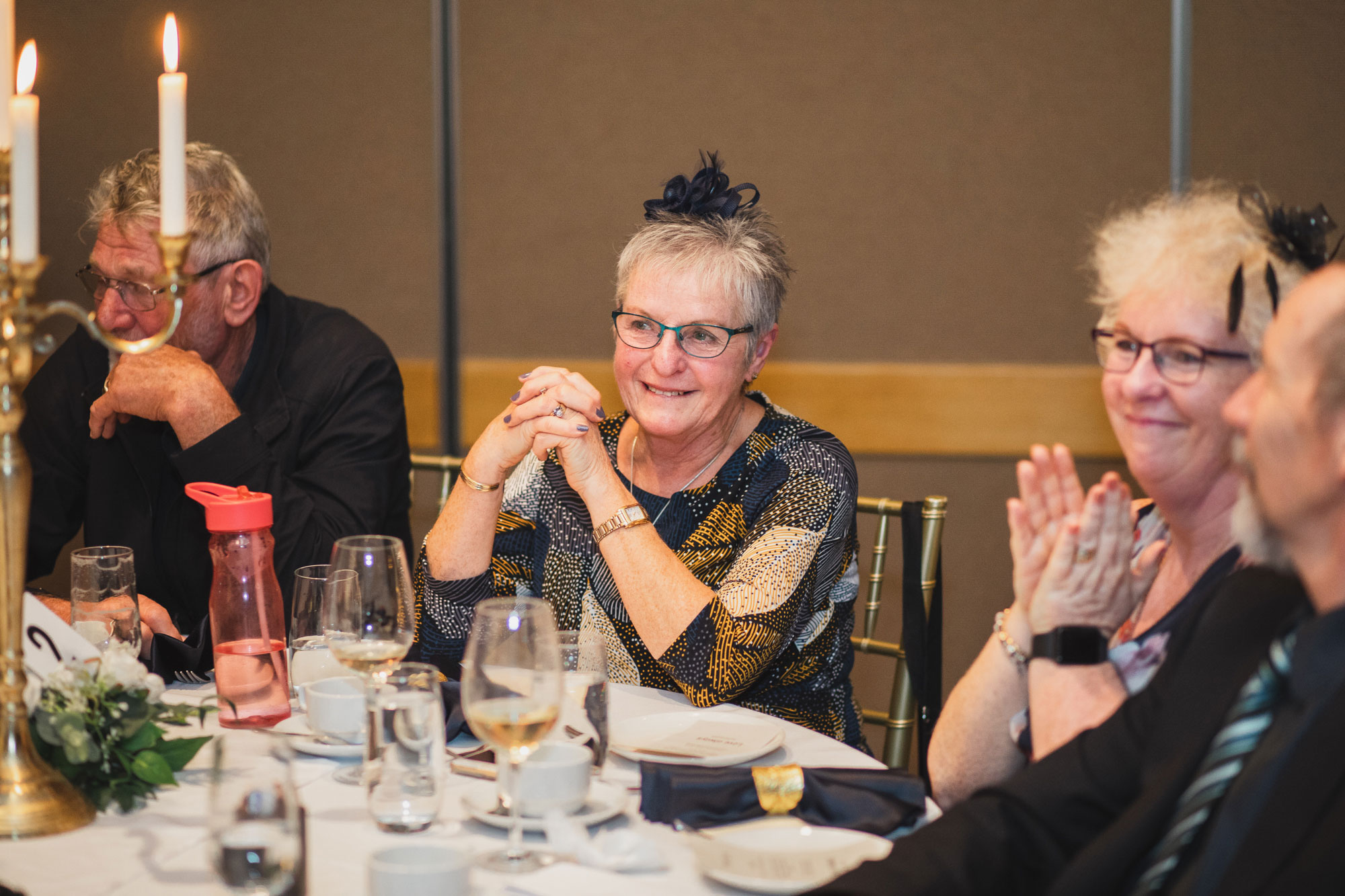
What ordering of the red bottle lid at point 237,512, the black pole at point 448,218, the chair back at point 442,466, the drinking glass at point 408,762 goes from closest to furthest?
the drinking glass at point 408,762 < the red bottle lid at point 237,512 < the chair back at point 442,466 < the black pole at point 448,218

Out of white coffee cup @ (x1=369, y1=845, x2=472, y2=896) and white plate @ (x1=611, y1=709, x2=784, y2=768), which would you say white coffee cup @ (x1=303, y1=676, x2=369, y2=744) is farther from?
white coffee cup @ (x1=369, y1=845, x2=472, y2=896)

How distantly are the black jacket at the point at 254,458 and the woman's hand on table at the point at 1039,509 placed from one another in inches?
51.3

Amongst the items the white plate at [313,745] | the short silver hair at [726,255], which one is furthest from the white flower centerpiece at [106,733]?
the short silver hair at [726,255]

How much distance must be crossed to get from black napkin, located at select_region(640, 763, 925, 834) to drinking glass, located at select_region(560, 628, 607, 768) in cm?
13

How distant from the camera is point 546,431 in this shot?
1.97 meters

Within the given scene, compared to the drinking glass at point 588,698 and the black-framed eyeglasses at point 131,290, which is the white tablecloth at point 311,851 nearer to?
the drinking glass at point 588,698

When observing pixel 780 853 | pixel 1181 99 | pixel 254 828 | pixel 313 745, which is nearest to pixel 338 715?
pixel 313 745

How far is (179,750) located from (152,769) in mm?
56

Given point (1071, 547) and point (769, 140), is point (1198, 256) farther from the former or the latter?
point (769, 140)

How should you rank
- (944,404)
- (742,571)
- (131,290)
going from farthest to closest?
1. (944,404)
2. (131,290)
3. (742,571)

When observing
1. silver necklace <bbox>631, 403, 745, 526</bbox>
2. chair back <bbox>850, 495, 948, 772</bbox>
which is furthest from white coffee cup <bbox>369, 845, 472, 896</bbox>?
chair back <bbox>850, 495, 948, 772</bbox>

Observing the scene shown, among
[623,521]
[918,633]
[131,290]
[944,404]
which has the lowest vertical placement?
[918,633]

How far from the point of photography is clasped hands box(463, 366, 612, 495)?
1960 mm

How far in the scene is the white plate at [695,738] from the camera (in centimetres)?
137
